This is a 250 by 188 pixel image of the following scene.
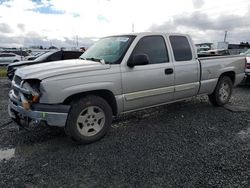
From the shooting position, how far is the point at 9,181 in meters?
3.12

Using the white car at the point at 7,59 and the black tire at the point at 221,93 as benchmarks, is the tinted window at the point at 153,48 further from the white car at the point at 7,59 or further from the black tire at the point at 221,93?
the white car at the point at 7,59

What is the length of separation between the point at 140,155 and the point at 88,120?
1.06 m

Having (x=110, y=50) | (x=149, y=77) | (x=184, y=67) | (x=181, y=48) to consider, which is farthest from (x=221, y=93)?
(x=110, y=50)

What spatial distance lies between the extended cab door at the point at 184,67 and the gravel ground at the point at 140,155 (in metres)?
0.64

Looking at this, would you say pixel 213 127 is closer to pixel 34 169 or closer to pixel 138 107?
pixel 138 107

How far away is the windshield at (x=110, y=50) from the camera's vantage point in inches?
182

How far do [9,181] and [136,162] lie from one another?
5.40ft

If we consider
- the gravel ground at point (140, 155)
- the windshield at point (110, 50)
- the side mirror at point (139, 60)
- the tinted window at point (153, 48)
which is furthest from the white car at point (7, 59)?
the side mirror at point (139, 60)

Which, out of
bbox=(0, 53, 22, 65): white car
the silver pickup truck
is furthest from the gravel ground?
bbox=(0, 53, 22, 65): white car

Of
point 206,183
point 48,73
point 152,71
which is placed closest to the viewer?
point 206,183

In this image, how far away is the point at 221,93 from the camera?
6672mm

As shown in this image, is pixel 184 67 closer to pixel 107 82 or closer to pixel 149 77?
pixel 149 77

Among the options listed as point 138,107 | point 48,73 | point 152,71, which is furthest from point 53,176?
point 152,71

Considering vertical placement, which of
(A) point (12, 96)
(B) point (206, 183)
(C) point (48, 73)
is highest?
(C) point (48, 73)
